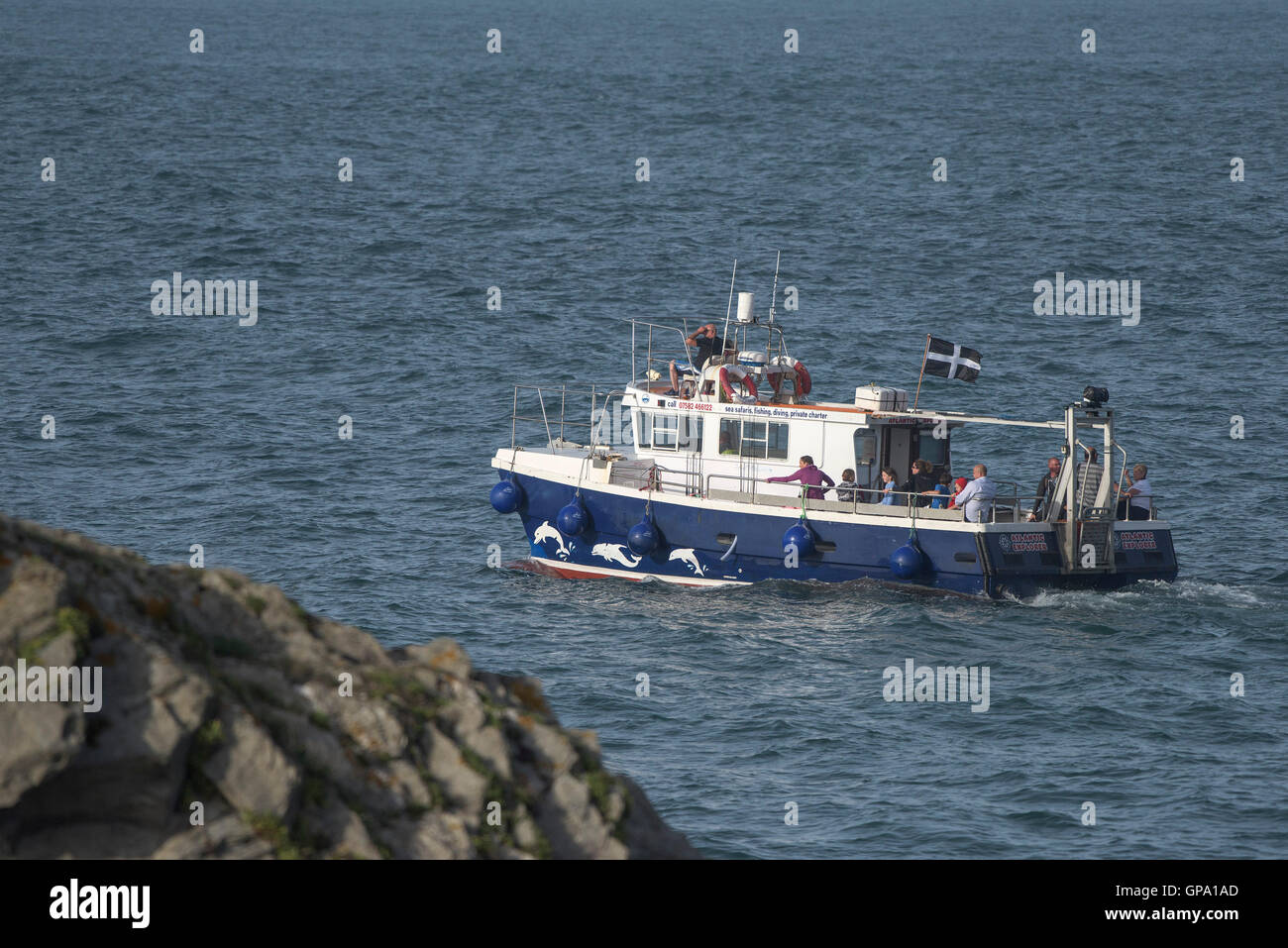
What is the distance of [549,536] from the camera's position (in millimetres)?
33125

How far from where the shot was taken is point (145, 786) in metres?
10.3

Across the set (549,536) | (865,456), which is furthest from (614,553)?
(865,456)

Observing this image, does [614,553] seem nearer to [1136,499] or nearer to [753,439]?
[753,439]

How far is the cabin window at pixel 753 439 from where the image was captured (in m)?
32.1

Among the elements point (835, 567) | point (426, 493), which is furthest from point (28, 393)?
point (835, 567)

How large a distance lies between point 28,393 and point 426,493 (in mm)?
14003

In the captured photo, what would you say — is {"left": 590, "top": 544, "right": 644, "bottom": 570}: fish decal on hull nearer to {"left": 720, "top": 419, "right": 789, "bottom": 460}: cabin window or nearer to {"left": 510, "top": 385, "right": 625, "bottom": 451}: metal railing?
{"left": 720, "top": 419, "right": 789, "bottom": 460}: cabin window

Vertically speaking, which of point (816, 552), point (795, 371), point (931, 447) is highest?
point (795, 371)

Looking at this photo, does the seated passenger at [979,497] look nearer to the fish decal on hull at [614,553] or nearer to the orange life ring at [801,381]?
the orange life ring at [801,381]

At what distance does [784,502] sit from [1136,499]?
637cm

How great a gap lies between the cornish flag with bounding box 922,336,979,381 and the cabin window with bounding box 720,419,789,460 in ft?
9.46

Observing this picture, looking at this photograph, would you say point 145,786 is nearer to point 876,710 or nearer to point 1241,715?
point 876,710

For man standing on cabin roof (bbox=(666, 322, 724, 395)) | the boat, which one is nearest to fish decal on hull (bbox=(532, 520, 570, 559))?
the boat

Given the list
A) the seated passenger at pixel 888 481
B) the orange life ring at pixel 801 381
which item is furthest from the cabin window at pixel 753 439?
the seated passenger at pixel 888 481
